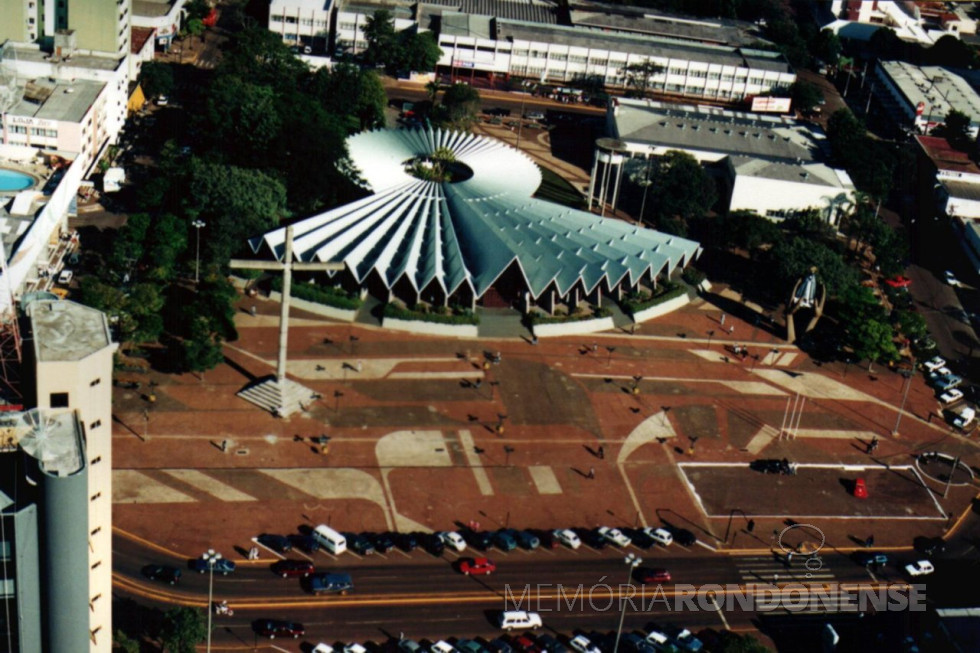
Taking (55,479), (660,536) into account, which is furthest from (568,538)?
(55,479)

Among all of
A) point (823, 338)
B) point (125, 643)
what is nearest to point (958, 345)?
point (823, 338)

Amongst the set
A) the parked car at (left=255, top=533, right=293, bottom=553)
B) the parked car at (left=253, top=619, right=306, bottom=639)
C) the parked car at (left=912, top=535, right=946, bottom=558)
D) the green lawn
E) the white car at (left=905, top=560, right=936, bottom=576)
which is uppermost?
the green lawn

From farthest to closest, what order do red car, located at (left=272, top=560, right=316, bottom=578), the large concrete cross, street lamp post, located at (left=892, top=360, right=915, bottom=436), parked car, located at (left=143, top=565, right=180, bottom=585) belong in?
street lamp post, located at (left=892, top=360, right=915, bottom=436) < the large concrete cross < red car, located at (left=272, top=560, right=316, bottom=578) < parked car, located at (left=143, top=565, right=180, bottom=585)

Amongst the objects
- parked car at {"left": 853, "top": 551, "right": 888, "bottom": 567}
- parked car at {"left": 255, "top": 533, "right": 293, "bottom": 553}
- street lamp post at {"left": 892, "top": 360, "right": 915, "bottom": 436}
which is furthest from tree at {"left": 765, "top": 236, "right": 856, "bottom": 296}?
parked car at {"left": 255, "top": 533, "right": 293, "bottom": 553}

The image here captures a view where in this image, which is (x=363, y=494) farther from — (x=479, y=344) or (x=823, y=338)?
(x=823, y=338)

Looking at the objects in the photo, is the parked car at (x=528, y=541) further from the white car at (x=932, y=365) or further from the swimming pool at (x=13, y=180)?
the swimming pool at (x=13, y=180)

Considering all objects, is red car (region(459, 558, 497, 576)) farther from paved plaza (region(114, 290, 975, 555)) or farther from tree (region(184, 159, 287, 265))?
tree (region(184, 159, 287, 265))

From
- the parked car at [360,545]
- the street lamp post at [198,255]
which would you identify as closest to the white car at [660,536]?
the parked car at [360,545]
